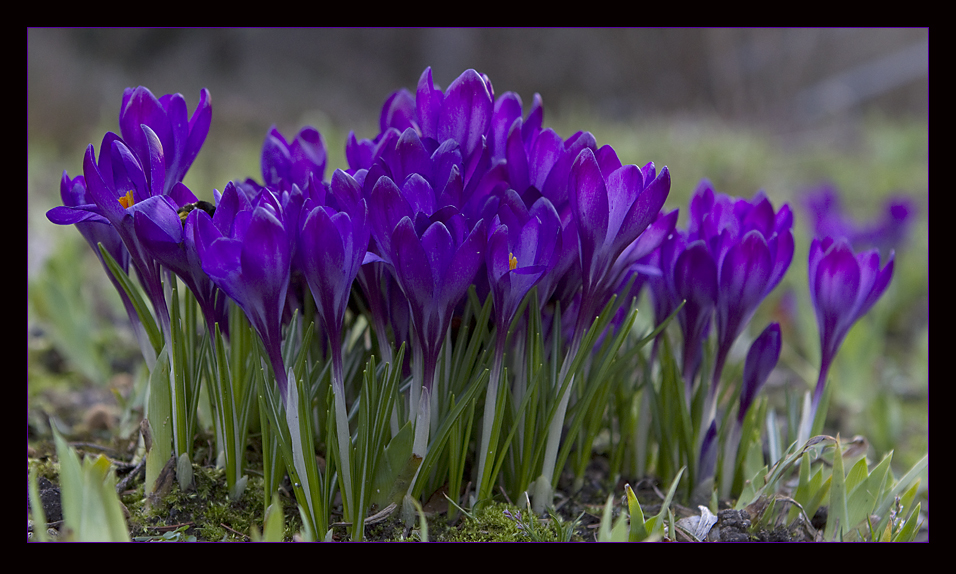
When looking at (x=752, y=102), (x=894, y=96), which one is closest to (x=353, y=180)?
(x=752, y=102)

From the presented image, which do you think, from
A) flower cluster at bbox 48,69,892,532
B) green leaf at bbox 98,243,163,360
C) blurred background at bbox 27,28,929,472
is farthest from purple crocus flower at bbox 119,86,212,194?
blurred background at bbox 27,28,929,472

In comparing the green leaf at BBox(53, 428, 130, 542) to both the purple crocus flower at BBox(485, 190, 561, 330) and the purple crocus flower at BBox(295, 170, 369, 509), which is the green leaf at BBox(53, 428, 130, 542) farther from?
the purple crocus flower at BBox(485, 190, 561, 330)

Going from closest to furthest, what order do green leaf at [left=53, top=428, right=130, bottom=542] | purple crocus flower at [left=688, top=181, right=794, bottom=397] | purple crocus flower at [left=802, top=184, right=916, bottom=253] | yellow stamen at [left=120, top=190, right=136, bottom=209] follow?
green leaf at [left=53, top=428, right=130, bottom=542]
yellow stamen at [left=120, top=190, right=136, bottom=209]
purple crocus flower at [left=688, top=181, right=794, bottom=397]
purple crocus flower at [left=802, top=184, right=916, bottom=253]

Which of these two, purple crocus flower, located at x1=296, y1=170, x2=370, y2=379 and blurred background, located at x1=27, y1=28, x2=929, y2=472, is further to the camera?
blurred background, located at x1=27, y1=28, x2=929, y2=472

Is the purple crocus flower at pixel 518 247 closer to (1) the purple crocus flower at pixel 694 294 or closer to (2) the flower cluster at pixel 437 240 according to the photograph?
(2) the flower cluster at pixel 437 240

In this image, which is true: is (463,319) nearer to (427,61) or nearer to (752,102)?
(752,102)

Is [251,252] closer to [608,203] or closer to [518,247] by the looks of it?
[518,247]
